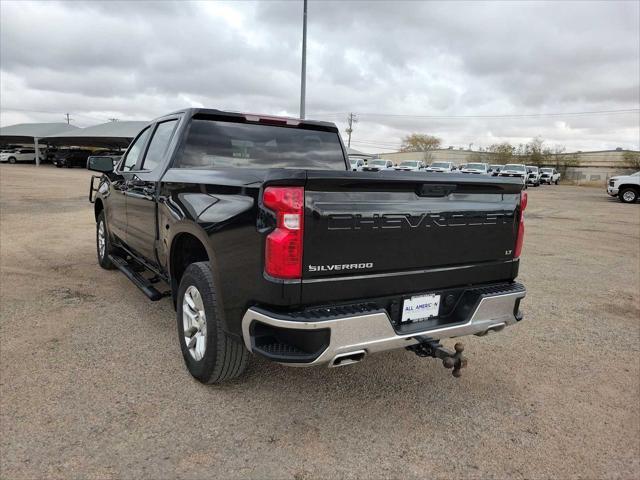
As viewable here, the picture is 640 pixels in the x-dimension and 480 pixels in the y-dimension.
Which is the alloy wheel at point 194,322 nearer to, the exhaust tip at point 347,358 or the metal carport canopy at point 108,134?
the exhaust tip at point 347,358

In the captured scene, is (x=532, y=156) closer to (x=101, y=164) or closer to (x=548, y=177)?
(x=548, y=177)

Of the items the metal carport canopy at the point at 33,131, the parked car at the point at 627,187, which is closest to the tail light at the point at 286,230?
the parked car at the point at 627,187

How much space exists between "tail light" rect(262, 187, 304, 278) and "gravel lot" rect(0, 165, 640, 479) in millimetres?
1050

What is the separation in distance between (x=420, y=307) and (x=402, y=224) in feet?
1.80

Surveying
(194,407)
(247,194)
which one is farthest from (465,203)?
(194,407)

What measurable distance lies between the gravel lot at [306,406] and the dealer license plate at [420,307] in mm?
658

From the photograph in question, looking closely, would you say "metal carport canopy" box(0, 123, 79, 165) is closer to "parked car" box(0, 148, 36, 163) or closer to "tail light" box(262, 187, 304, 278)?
"parked car" box(0, 148, 36, 163)

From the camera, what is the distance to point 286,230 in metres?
2.38

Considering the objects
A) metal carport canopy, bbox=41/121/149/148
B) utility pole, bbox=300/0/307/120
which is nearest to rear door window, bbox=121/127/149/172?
utility pole, bbox=300/0/307/120

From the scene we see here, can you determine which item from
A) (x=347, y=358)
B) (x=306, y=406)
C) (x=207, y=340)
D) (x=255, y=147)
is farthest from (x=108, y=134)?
(x=347, y=358)

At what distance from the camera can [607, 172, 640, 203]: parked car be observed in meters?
22.0

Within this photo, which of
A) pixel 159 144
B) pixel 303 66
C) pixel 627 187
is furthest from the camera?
pixel 627 187

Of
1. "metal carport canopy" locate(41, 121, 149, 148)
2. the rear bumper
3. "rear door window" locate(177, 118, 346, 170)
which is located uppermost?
"metal carport canopy" locate(41, 121, 149, 148)

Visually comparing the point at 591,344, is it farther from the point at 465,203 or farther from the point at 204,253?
the point at 204,253
